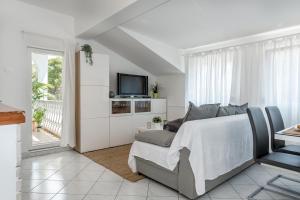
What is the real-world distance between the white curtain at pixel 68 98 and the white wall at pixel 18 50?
513 mm

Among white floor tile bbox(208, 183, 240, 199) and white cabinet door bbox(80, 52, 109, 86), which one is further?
white cabinet door bbox(80, 52, 109, 86)

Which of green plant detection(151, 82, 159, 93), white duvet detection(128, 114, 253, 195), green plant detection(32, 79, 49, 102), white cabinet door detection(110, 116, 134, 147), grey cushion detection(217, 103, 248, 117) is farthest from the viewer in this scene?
green plant detection(151, 82, 159, 93)

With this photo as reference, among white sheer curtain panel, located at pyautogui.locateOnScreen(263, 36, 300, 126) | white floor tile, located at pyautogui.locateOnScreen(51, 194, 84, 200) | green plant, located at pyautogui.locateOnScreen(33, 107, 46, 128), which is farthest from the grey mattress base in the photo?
green plant, located at pyautogui.locateOnScreen(33, 107, 46, 128)

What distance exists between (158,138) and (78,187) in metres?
1.15

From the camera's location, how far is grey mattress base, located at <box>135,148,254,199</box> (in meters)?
2.09

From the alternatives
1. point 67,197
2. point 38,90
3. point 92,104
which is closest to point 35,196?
point 67,197

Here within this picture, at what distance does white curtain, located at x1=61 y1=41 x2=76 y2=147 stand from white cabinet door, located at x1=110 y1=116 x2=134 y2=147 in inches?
31.0

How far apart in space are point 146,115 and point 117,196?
9.35ft

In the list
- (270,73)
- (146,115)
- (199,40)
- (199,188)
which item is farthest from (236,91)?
(199,188)

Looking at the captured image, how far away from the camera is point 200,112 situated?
2.54 m

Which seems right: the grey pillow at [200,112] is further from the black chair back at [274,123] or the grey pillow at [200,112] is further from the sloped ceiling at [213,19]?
the sloped ceiling at [213,19]

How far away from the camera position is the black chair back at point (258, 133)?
6.96 ft

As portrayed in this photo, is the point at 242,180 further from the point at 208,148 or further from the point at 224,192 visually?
the point at 208,148

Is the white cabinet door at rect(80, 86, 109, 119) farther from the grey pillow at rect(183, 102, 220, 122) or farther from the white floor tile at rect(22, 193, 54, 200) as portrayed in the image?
the grey pillow at rect(183, 102, 220, 122)
